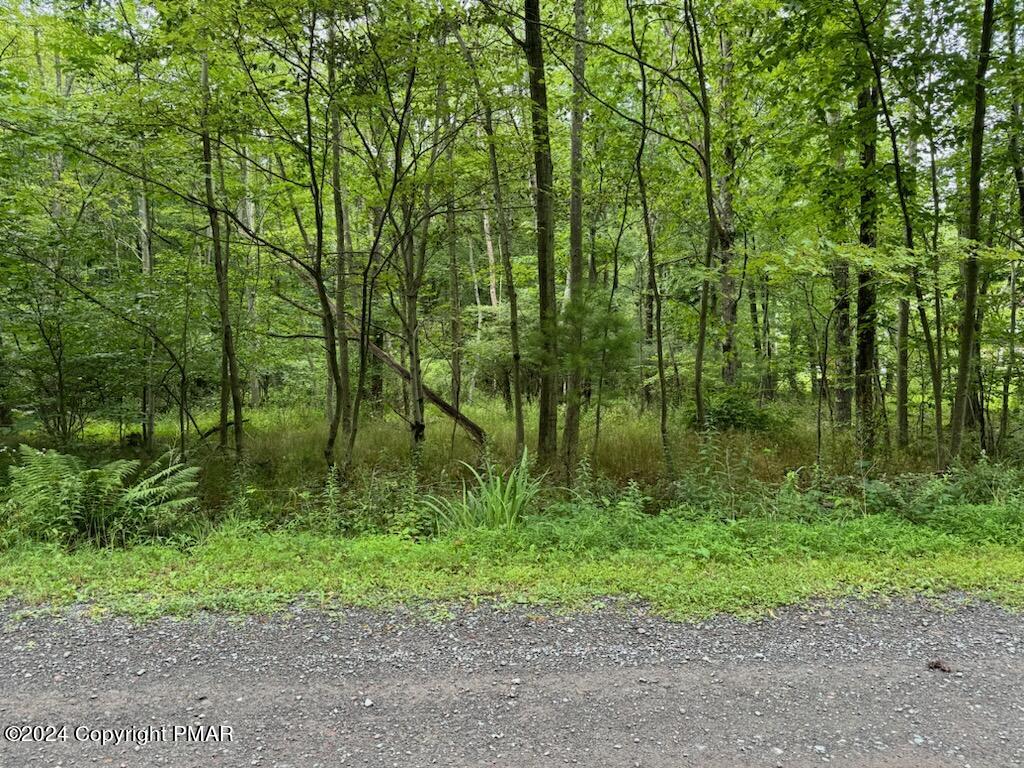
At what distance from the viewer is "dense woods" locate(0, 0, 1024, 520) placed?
19.0 ft

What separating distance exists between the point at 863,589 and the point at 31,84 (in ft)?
48.9

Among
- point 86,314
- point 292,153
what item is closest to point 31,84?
point 86,314

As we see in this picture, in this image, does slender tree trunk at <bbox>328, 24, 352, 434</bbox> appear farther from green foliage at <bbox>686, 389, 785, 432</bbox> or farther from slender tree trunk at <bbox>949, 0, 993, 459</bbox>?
slender tree trunk at <bbox>949, 0, 993, 459</bbox>

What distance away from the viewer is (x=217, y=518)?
20.0 ft

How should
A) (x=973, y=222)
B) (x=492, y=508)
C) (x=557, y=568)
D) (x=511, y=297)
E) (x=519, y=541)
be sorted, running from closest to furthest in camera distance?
(x=557, y=568), (x=519, y=541), (x=492, y=508), (x=973, y=222), (x=511, y=297)

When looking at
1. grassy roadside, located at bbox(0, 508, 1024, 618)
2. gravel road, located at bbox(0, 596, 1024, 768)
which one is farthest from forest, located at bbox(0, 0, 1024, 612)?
gravel road, located at bbox(0, 596, 1024, 768)

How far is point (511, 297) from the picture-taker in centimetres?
729

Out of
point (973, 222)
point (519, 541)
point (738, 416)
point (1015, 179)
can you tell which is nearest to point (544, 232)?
point (519, 541)

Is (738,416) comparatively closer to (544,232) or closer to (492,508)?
(544,232)

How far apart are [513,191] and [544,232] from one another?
4.21 feet

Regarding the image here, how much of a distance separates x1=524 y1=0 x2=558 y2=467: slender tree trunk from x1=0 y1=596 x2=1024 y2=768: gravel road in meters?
4.08

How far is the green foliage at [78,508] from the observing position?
4754mm

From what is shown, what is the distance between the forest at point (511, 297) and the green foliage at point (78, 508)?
0.05 metres

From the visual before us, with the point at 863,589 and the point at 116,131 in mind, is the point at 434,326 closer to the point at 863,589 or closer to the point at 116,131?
the point at 116,131
